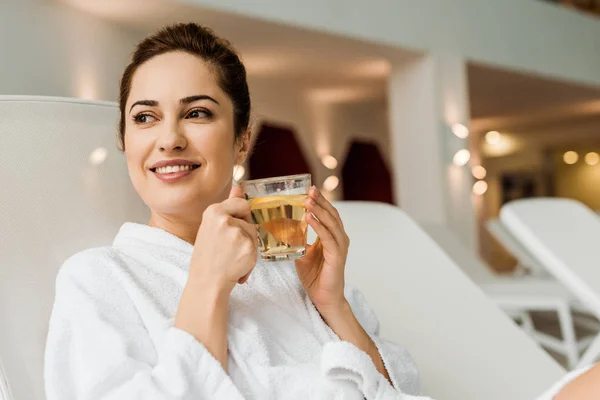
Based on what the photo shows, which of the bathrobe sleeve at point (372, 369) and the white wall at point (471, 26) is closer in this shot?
the bathrobe sleeve at point (372, 369)

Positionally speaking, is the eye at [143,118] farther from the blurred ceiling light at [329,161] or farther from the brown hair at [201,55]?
the blurred ceiling light at [329,161]

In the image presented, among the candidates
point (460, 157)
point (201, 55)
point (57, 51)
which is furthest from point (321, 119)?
point (201, 55)

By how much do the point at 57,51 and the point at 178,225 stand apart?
12.0 feet

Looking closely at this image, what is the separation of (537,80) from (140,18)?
4.96 metres

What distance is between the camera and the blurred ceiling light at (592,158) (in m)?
11.7

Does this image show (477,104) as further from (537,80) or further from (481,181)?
(481,181)

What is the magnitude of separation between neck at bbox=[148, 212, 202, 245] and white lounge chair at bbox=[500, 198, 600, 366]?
57.8 inches

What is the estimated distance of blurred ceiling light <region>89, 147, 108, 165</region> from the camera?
125 centimetres

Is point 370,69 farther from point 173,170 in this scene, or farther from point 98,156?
point 173,170

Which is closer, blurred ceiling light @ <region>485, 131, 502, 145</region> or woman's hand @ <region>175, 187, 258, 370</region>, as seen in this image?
woman's hand @ <region>175, 187, 258, 370</region>

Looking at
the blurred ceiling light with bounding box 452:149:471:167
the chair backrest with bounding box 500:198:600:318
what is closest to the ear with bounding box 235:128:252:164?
the chair backrest with bounding box 500:198:600:318

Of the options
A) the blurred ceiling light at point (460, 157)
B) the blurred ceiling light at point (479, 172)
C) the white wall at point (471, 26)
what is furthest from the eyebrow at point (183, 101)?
the blurred ceiling light at point (479, 172)

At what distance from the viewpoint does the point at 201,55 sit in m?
1.11

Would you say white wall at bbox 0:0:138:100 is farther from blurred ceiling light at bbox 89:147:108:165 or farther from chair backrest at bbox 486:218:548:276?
chair backrest at bbox 486:218:548:276
